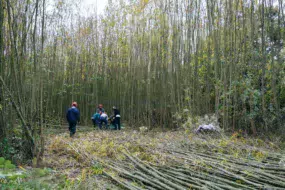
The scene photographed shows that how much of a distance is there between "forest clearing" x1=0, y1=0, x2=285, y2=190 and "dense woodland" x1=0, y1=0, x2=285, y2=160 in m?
0.03

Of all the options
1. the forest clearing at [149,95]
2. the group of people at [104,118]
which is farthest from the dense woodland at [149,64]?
the group of people at [104,118]

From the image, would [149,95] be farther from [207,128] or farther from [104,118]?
[207,128]

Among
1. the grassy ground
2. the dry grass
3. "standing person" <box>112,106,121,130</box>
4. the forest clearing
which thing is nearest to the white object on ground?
the forest clearing

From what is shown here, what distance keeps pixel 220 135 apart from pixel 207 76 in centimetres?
215

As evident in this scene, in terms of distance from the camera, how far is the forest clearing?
8.77ft

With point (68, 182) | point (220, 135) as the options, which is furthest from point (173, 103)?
point (68, 182)

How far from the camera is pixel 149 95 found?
26.3ft

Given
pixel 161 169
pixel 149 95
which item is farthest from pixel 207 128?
pixel 149 95

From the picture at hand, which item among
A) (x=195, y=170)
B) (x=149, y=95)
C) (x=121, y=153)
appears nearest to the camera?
(x=195, y=170)

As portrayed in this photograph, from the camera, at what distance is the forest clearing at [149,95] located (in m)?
2.67

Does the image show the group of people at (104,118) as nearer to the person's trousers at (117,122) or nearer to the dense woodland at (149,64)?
the person's trousers at (117,122)

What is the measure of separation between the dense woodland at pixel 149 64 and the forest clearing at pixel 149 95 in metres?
0.03

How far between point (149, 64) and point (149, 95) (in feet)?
3.16

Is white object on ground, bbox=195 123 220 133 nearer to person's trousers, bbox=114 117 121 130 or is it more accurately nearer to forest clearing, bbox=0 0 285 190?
forest clearing, bbox=0 0 285 190
